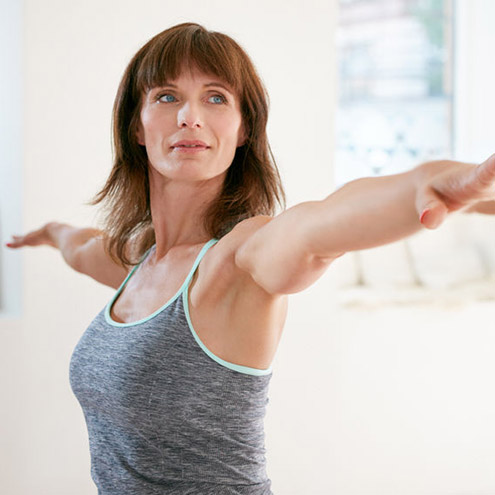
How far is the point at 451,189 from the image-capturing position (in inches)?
26.7

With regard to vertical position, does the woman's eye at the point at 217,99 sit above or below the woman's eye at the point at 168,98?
below

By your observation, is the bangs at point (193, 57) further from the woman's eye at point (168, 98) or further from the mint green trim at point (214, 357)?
the mint green trim at point (214, 357)

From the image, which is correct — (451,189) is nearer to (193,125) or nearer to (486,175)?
(486,175)

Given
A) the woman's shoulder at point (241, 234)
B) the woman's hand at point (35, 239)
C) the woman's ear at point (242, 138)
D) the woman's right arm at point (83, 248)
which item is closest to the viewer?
the woman's shoulder at point (241, 234)

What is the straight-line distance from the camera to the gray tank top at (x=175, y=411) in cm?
117

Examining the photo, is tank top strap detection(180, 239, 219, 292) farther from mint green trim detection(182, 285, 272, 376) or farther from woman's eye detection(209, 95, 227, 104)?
woman's eye detection(209, 95, 227, 104)

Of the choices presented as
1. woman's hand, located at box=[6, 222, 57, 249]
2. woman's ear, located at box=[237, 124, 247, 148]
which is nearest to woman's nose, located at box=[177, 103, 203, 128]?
woman's ear, located at box=[237, 124, 247, 148]

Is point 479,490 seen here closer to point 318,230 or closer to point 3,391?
point 3,391

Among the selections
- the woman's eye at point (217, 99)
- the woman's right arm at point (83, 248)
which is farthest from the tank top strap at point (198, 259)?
the woman's right arm at point (83, 248)

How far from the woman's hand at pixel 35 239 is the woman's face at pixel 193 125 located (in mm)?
909

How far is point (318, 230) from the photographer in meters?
0.88

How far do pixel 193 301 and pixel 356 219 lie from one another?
1.40ft

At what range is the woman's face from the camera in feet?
4.10

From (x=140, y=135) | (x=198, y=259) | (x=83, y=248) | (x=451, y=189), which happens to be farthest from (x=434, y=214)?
(x=83, y=248)
